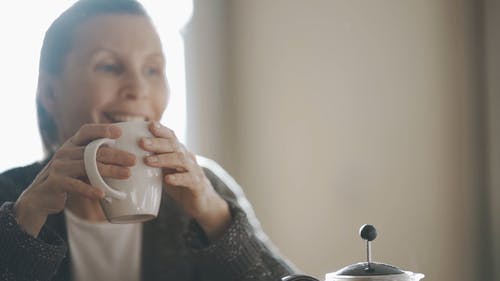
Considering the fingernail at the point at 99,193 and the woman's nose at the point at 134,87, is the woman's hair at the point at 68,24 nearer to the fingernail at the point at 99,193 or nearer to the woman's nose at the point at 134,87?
the woman's nose at the point at 134,87

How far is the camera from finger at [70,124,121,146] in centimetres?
79

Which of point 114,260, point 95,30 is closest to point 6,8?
point 95,30

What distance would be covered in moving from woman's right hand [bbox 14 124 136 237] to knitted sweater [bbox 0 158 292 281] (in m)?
0.02

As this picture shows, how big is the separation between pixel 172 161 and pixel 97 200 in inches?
5.3

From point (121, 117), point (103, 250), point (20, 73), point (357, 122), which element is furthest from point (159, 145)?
point (357, 122)

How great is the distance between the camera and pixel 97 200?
897mm

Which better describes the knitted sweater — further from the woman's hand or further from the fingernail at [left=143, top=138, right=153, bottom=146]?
the fingernail at [left=143, top=138, right=153, bottom=146]

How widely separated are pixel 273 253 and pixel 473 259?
2.46ft

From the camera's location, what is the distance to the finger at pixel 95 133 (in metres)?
0.79

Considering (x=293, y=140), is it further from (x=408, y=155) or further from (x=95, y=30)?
(x=95, y=30)

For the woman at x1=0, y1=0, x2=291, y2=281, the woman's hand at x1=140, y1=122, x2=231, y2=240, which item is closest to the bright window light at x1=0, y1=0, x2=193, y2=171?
the woman at x1=0, y1=0, x2=291, y2=281

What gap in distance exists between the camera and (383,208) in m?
1.76

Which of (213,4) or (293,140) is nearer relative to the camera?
(293,140)

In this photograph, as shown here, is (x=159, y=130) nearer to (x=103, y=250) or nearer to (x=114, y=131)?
(x=114, y=131)
